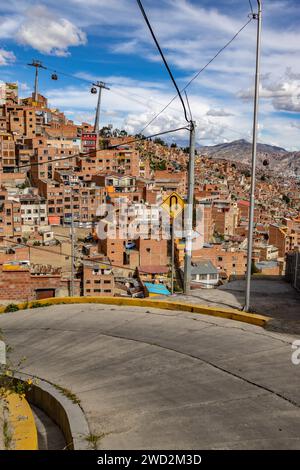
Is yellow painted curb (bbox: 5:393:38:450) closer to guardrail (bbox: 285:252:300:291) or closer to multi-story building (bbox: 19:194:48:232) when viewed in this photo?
guardrail (bbox: 285:252:300:291)

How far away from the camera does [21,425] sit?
130 inches

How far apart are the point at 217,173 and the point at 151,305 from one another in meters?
140

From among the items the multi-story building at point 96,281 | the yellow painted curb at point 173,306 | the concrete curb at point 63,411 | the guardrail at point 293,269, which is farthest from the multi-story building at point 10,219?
the concrete curb at point 63,411

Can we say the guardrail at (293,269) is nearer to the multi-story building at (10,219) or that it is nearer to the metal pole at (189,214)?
the metal pole at (189,214)

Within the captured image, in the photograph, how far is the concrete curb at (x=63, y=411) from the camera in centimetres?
306

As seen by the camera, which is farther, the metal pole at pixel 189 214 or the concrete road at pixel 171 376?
the metal pole at pixel 189 214

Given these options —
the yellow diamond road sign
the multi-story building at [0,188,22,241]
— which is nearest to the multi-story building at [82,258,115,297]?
the multi-story building at [0,188,22,241]

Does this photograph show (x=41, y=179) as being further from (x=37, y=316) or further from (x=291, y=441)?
(x=291, y=441)

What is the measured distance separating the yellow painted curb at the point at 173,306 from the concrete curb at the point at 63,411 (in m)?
2.71

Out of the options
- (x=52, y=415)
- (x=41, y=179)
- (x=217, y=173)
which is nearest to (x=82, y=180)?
(x=41, y=179)

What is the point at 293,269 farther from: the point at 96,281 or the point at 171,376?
the point at 96,281

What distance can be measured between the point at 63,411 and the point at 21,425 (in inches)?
15.1

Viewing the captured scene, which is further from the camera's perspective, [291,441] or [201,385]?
[201,385]

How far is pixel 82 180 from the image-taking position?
5981 centimetres
